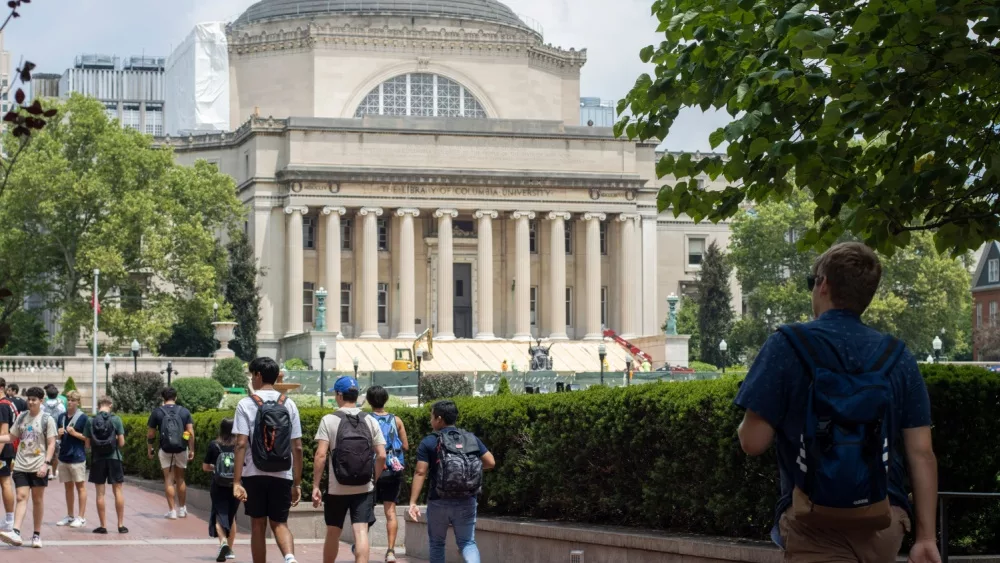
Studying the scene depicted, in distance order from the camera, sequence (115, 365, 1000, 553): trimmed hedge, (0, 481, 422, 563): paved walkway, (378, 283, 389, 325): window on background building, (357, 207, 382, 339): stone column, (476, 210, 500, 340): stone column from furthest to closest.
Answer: (378, 283, 389, 325): window on background building < (476, 210, 500, 340): stone column < (357, 207, 382, 339): stone column < (0, 481, 422, 563): paved walkway < (115, 365, 1000, 553): trimmed hedge

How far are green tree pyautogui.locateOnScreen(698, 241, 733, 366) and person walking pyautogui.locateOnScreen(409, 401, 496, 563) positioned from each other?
234ft

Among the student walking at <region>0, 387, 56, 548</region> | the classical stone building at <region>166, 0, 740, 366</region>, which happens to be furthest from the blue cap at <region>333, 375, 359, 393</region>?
the classical stone building at <region>166, 0, 740, 366</region>

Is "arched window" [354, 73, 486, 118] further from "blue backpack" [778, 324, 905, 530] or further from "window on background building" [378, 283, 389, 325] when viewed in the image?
"blue backpack" [778, 324, 905, 530]

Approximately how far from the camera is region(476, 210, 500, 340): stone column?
278ft

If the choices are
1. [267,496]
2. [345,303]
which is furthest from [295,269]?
[267,496]

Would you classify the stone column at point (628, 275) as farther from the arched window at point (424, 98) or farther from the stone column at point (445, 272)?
the arched window at point (424, 98)

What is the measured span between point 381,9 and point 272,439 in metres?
80.1

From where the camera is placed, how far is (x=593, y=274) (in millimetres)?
86750

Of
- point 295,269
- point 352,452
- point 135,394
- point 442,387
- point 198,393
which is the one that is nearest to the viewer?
point 352,452

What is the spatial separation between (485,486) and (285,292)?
66114 millimetres

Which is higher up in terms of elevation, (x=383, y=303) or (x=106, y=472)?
(x=383, y=303)

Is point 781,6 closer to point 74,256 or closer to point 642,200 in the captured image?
point 74,256

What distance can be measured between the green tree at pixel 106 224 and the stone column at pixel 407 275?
1385 cm

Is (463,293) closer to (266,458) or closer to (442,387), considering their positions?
(442,387)
